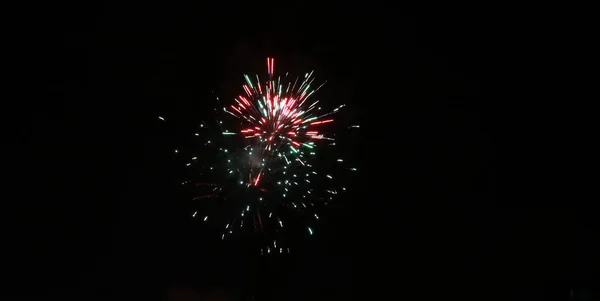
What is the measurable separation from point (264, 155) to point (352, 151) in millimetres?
646

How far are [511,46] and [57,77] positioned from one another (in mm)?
2569

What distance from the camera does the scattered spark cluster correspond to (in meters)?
3.15

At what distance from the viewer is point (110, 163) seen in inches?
135

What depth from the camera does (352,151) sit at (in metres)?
3.58

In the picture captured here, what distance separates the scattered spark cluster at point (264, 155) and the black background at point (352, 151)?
172mm

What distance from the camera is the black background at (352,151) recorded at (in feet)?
11.0

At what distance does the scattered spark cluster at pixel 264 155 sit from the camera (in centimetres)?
315

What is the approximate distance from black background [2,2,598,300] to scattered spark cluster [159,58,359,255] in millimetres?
172

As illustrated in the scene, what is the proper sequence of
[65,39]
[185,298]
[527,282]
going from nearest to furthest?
[65,39]
[185,298]
[527,282]

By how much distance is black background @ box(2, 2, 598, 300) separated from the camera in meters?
3.34

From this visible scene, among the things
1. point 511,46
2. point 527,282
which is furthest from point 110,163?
point 527,282

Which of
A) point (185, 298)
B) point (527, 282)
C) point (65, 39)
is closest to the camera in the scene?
point (65, 39)

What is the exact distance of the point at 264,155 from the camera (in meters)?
3.17

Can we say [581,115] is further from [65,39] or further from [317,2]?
[65,39]
